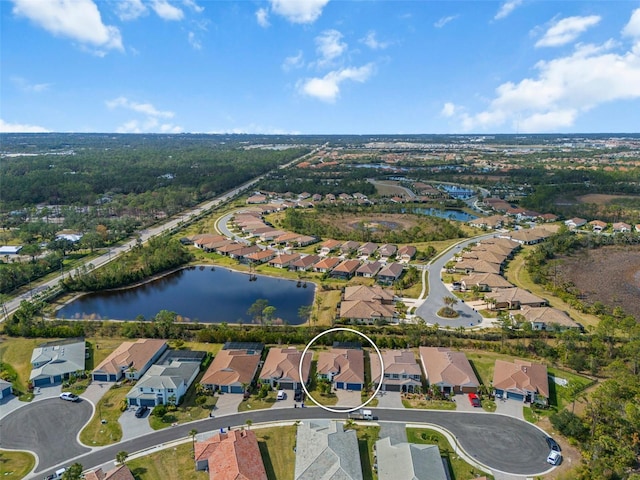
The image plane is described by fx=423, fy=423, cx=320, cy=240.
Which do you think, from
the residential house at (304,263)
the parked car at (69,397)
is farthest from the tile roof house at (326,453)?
the residential house at (304,263)

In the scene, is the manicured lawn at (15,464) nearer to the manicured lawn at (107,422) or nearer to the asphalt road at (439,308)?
the manicured lawn at (107,422)

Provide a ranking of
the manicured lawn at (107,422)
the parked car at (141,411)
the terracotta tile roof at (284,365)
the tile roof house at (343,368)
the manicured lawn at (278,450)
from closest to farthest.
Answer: the manicured lawn at (278,450) < the manicured lawn at (107,422) < the parked car at (141,411) < the tile roof house at (343,368) < the terracotta tile roof at (284,365)

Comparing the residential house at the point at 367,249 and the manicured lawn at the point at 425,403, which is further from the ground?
the residential house at the point at 367,249

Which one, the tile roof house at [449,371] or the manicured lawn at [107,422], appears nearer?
the manicured lawn at [107,422]

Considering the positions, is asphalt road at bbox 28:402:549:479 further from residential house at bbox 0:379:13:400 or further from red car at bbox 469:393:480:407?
residential house at bbox 0:379:13:400

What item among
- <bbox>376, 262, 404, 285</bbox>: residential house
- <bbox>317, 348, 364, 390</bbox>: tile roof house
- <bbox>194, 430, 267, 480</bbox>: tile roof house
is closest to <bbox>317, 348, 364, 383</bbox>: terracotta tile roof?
<bbox>317, 348, 364, 390</bbox>: tile roof house
